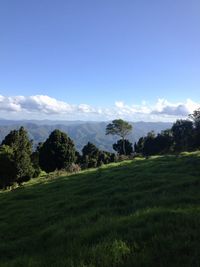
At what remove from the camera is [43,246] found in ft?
34.2

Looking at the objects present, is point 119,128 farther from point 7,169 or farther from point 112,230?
point 112,230

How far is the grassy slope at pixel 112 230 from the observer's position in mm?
7770

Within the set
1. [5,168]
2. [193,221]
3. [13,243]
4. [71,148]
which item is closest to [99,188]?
[13,243]

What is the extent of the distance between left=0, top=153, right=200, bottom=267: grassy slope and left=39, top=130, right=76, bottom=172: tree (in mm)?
48928

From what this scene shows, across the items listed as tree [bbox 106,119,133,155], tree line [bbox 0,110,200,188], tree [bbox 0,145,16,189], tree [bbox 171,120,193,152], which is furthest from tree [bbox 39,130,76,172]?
tree [bbox 106,119,133,155]

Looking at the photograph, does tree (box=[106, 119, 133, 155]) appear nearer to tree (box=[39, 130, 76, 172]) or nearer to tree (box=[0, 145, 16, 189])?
tree (box=[39, 130, 76, 172])

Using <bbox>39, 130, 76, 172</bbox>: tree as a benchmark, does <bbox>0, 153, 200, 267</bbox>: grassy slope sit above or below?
above

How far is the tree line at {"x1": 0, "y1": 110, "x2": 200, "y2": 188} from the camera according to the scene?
42688mm

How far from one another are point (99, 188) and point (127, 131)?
78.2 m

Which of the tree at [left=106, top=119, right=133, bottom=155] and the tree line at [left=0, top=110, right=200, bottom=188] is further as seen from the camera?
the tree at [left=106, top=119, right=133, bottom=155]

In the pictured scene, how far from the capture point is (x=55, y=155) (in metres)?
69.3

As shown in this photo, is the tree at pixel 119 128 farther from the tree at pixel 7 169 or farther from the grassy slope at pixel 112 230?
the grassy slope at pixel 112 230

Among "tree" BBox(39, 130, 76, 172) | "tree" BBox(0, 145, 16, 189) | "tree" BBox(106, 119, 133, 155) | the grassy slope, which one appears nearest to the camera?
the grassy slope

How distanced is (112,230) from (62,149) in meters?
60.2
